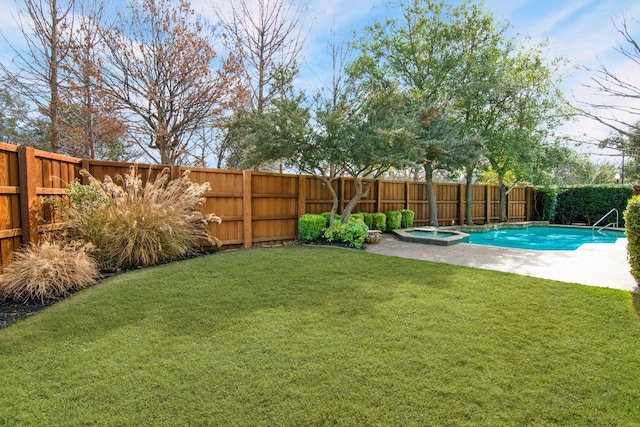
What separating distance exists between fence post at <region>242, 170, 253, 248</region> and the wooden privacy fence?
2 cm

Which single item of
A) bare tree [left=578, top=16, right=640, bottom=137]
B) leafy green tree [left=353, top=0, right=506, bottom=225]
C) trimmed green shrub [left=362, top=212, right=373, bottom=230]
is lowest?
trimmed green shrub [left=362, top=212, right=373, bottom=230]

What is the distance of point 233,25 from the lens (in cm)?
1169

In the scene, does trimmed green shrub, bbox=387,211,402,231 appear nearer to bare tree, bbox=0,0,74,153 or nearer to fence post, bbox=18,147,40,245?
fence post, bbox=18,147,40,245

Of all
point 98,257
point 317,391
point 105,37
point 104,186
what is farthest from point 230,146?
point 317,391

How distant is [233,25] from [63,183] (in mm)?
9300

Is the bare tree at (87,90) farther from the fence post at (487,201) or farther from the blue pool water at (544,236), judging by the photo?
the fence post at (487,201)

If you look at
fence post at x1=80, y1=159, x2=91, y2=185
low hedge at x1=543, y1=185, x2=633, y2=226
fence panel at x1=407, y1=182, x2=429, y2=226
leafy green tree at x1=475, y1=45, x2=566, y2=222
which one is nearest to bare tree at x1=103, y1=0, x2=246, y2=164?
fence post at x1=80, y1=159, x2=91, y2=185

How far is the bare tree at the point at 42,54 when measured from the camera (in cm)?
816

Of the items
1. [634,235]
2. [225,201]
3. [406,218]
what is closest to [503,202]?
[406,218]

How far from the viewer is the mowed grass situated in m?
1.82

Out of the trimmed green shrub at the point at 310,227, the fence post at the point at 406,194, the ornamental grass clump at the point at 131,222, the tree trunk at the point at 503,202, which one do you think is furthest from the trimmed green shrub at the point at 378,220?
the tree trunk at the point at 503,202

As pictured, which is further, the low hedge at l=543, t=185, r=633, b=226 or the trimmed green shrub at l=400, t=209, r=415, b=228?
the low hedge at l=543, t=185, r=633, b=226

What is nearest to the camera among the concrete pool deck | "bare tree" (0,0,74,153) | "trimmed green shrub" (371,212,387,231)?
the concrete pool deck

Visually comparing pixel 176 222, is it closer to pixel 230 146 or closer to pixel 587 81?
pixel 587 81
